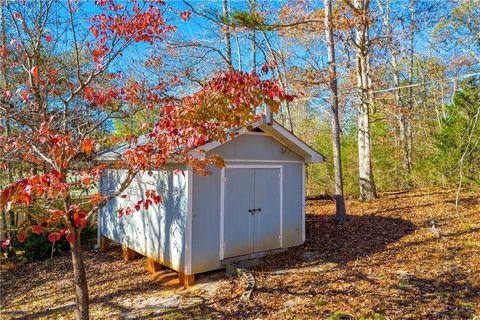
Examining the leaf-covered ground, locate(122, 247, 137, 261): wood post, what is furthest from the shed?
the leaf-covered ground

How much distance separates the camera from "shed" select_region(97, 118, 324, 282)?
6422 mm

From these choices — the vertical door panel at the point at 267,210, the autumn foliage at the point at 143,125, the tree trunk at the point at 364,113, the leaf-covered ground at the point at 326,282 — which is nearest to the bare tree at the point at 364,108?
the tree trunk at the point at 364,113

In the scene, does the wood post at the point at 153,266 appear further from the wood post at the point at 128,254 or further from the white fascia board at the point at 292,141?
the white fascia board at the point at 292,141

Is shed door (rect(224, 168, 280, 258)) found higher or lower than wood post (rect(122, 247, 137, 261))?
higher

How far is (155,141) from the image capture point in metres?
4.81

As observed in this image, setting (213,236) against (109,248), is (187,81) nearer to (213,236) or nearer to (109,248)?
(109,248)

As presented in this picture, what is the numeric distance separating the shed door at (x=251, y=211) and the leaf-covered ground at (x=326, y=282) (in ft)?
1.57

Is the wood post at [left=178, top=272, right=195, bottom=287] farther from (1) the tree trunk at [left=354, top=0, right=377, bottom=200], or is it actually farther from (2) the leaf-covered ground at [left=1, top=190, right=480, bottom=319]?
(1) the tree trunk at [left=354, top=0, right=377, bottom=200]

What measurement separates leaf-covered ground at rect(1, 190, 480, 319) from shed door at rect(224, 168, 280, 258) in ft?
1.57

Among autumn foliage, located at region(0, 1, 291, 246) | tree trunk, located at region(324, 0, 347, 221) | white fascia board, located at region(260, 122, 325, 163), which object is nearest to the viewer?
autumn foliage, located at region(0, 1, 291, 246)

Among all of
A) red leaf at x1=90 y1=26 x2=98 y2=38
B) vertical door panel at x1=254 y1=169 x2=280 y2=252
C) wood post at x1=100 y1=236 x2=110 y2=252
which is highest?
red leaf at x1=90 y1=26 x2=98 y2=38

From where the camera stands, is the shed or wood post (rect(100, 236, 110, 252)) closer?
the shed

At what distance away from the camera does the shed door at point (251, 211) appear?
694cm

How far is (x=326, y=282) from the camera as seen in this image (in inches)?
223
